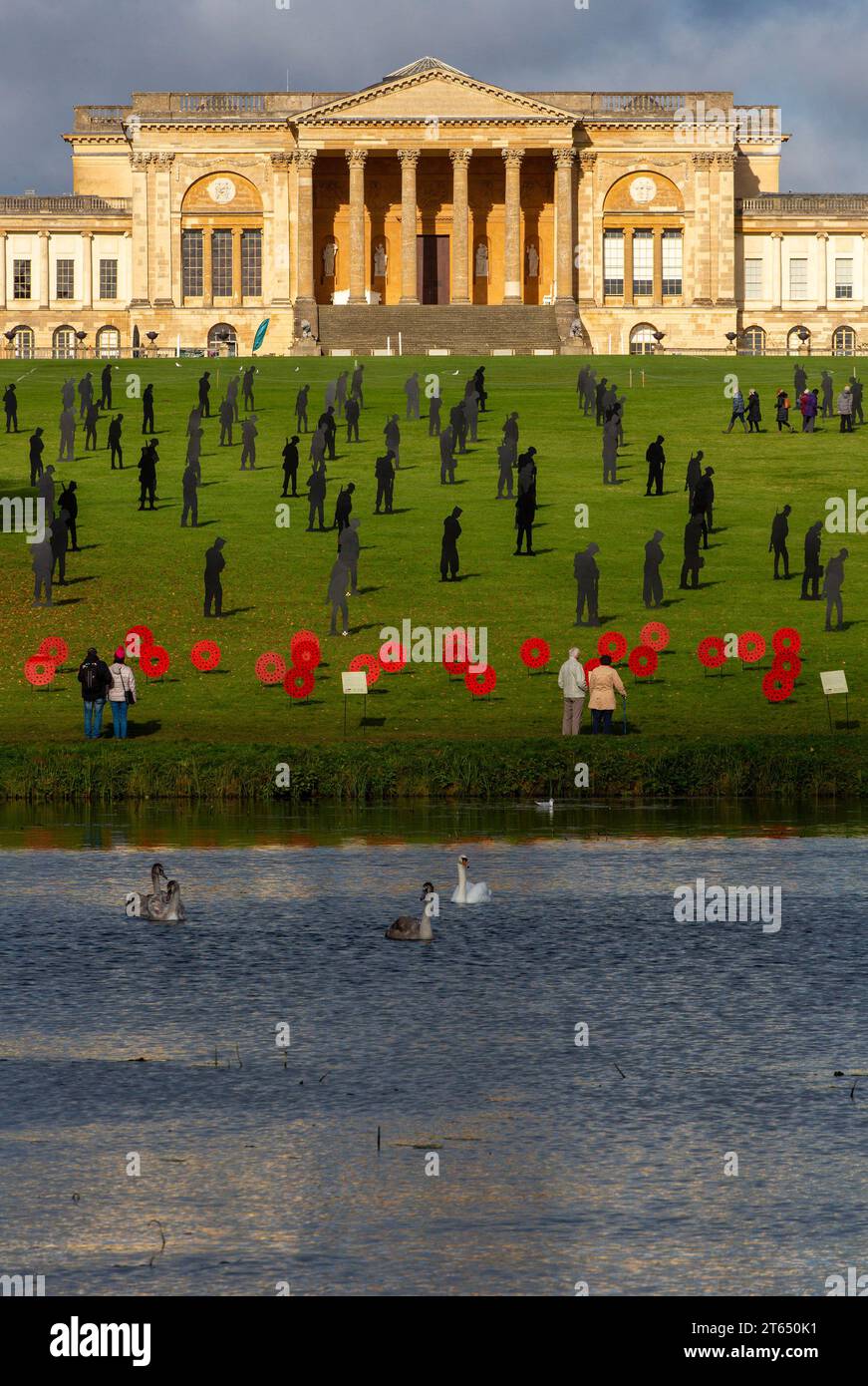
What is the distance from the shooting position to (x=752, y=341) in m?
130

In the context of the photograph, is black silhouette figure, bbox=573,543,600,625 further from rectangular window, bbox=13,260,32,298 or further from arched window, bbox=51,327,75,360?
rectangular window, bbox=13,260,32,298

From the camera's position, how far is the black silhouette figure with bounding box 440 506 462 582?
49750 millimetres

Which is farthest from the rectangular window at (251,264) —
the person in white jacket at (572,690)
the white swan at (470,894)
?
the white swan at (470,894)

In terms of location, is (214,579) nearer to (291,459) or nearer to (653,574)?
(653,574)

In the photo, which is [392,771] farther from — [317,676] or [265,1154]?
[265,1154]

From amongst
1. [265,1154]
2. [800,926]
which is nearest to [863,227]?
[800,926]

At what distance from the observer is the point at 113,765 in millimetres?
33719

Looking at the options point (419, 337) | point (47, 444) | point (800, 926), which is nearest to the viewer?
point (800, 926)

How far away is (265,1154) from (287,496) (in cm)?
4717

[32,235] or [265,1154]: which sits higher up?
[32,235]

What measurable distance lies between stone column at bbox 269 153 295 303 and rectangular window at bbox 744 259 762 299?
90.3 feet

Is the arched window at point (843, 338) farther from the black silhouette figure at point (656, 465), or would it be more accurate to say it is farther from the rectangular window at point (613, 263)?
the black silhouette figure at point (656, 465)

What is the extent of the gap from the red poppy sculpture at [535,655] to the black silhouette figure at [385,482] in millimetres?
12519

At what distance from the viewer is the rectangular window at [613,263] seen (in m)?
127
